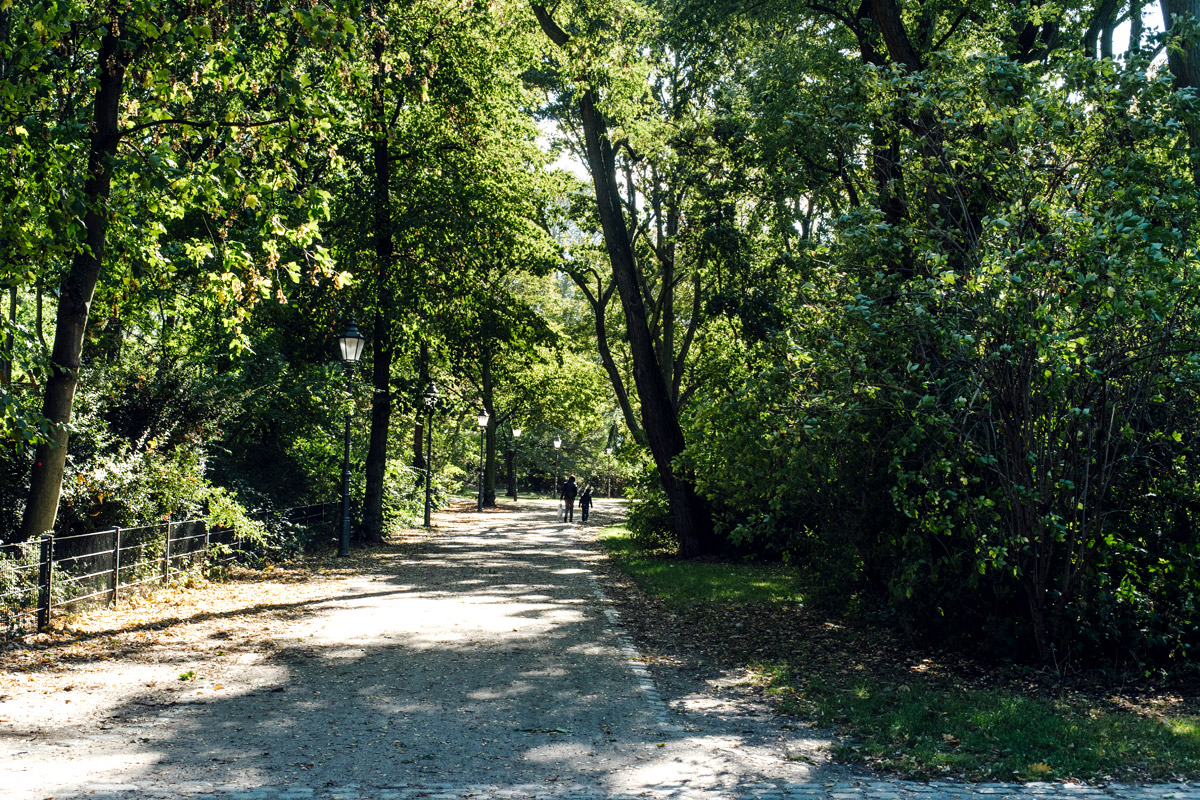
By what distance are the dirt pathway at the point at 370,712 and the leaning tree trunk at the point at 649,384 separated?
7298mm

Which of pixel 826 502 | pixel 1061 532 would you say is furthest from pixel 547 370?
pixel 1061 532

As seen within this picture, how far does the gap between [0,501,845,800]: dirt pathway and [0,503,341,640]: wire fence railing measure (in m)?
0.48

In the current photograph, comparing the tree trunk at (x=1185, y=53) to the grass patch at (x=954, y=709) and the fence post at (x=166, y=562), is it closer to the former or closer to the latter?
the grass patch at (x=954, y=709)

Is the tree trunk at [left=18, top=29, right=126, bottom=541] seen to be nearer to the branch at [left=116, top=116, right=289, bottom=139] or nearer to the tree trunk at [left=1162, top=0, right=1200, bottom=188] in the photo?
the branch at [left=116, top=116, right=289, bottom=139]

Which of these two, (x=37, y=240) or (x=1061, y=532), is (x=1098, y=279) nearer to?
(x=1061, y=532)

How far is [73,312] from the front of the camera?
1020 cm

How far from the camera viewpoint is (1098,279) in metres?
6.71

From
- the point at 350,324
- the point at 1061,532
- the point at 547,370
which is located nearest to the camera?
the point at 1061,532

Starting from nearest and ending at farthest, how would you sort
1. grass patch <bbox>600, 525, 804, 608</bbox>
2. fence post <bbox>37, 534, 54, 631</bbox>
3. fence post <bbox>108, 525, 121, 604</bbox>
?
fence post <bbox>37, 534, 54, 631</bbox> < fence post <bbox>108, 525, 121, 604</bbox> < grass patch <bbox>600, 525, 804, 608</bbox>

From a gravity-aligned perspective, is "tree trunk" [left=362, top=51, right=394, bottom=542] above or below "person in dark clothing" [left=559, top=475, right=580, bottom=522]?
above

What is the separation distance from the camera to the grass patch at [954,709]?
19.0 ft

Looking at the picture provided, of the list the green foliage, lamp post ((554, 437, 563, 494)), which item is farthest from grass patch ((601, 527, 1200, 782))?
lamp post ((554, 437, 563, 494))

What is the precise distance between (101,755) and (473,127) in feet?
52.1

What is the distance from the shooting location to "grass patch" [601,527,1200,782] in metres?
5.79
